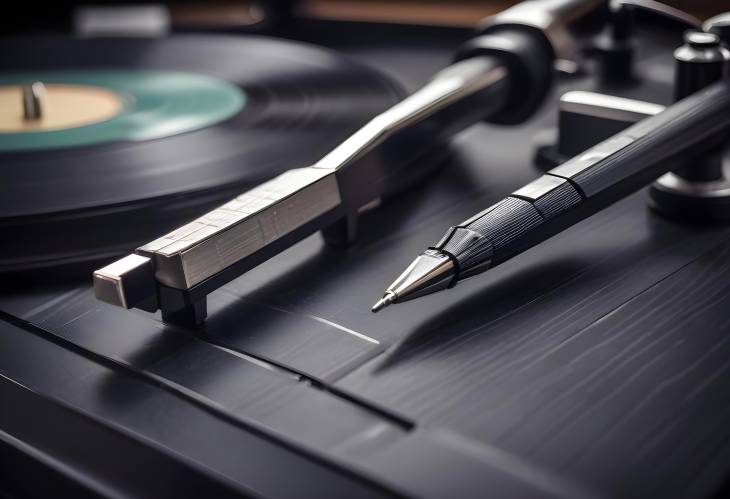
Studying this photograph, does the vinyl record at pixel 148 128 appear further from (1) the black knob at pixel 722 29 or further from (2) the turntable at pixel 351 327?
(1) the black knob at pixel 722 29

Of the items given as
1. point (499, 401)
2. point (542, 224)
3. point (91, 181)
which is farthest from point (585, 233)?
point (91, 181)

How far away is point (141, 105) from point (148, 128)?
0.08 meters

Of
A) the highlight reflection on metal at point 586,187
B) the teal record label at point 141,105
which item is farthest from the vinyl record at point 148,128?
the highlight reflection on metal at point 586,187

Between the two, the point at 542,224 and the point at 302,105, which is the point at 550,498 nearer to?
the point at 542,224

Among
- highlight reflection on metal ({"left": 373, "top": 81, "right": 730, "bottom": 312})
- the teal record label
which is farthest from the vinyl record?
highlight reflection on metal ({"left": 373, "top": 81, "right": 730, "bottom": 312})

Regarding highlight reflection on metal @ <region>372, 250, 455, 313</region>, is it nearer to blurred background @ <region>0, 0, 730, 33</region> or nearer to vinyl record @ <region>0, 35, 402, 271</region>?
vinyl record @ <region>0, 35, 402, 271</region>

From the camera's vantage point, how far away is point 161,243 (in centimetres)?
45

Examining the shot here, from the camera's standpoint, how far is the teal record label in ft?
2.41

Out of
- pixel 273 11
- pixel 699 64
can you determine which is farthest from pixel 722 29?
pixel 273 11

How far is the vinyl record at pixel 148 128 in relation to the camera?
0.56 meters

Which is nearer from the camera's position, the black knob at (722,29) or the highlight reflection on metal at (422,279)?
the highlight reflection on metal at (422,279)

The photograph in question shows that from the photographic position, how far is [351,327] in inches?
18.6

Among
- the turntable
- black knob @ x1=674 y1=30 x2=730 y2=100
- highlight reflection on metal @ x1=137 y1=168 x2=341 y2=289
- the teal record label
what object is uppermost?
black knob @ x1=674 y1=30 x2=730 y2=100

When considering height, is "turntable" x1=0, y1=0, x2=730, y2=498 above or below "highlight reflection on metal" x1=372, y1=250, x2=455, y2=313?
below
